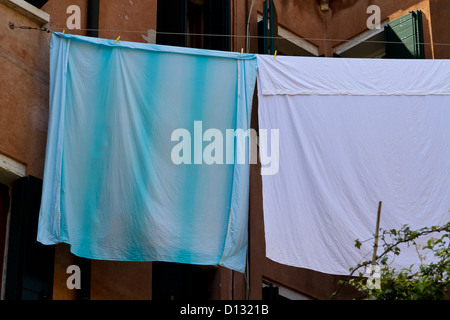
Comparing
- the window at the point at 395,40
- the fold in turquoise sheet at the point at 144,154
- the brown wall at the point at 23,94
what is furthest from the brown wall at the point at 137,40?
the fold in turquoise sheet at the point at 144,154

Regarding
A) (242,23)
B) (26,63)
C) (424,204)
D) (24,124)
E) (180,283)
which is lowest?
(180,283)

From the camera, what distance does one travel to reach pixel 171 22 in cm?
1128

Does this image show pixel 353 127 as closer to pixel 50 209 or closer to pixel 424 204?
pixel 424 204

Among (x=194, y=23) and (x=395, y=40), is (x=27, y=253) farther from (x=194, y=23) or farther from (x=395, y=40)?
(x=395, y=40)

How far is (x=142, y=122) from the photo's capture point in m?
9.60

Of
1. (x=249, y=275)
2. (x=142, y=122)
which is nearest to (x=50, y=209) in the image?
(x=142, y=122)

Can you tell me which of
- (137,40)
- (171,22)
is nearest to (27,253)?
(137,40)

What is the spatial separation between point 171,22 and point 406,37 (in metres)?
3.03

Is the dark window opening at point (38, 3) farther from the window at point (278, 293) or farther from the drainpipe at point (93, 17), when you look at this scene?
the window at point (278, 293)

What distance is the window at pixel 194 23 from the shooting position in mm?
11195

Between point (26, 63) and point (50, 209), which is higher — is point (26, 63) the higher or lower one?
the higher one

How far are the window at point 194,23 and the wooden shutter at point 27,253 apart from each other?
8.74ft
